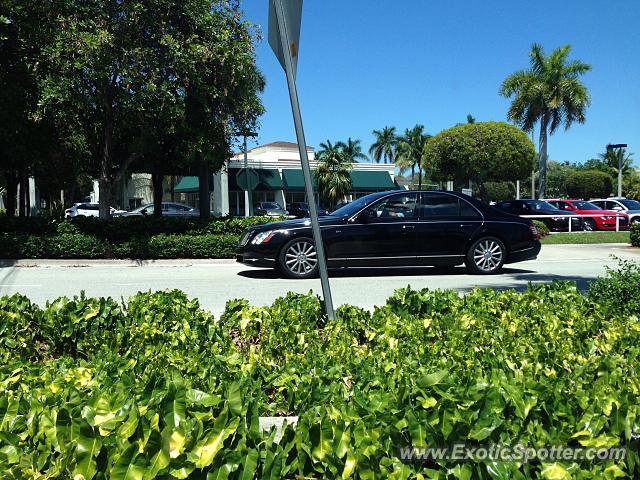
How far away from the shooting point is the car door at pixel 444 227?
1125 centimetres

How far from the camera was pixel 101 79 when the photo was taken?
14031 mm

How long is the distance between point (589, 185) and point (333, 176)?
3659 centimetres

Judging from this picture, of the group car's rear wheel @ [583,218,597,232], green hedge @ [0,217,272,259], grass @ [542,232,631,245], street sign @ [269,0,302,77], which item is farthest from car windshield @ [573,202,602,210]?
street sign @ [269,0,302,77]

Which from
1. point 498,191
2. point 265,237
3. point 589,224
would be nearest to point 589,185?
point 498,191

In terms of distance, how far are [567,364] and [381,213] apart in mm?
7934

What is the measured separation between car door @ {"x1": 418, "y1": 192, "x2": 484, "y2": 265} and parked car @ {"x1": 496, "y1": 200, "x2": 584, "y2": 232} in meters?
15.5

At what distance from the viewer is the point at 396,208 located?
11.2 metres

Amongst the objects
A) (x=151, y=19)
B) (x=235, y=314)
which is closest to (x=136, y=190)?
(x=151, y=19)

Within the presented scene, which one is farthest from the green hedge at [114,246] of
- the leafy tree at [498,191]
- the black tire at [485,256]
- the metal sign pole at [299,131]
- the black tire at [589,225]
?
the leafy tree at [498,191]

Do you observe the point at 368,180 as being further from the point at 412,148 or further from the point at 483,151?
the point at 412,148

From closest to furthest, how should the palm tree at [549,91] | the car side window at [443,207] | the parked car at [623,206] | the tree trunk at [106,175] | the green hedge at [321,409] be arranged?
1. the green hedge at [321,409]
2. the car side window at [443,207]
3. the tree trunk at [106,175]
4. the parked car at [623,206]
5. the palm tree at [549,91]

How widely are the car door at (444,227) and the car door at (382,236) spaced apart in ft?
0.58

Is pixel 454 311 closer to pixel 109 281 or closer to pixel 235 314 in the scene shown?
pixel 235 314

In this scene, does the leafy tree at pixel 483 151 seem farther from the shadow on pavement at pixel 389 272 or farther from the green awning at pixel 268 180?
the shadow on pavement at pixel 389 272
